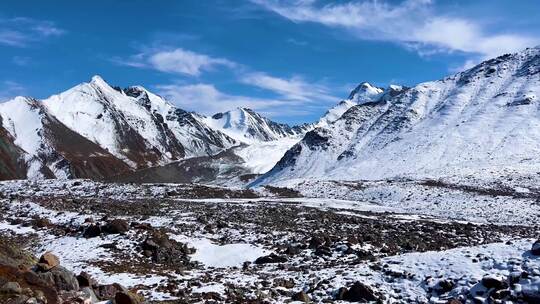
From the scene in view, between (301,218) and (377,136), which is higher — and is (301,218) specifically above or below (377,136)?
below

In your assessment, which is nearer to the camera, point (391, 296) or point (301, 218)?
point (391, 296)

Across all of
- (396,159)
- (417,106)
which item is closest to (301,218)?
(396,159)

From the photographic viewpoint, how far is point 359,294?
15961mm

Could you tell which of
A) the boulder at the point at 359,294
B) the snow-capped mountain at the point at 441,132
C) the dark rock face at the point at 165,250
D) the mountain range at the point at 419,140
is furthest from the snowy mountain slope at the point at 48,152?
the boulder at the point at 359,294

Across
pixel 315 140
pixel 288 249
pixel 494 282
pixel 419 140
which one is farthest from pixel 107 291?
pixel 315 140

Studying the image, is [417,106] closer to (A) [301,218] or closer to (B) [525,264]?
(A) [301,218]

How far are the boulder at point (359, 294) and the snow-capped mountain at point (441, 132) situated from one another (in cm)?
6454

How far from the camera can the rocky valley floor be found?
630 inches

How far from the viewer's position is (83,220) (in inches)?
1171

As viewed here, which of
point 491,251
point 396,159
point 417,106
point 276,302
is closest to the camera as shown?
point 276,302

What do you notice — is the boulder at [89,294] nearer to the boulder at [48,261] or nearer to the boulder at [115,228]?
the boulder at [48,261]

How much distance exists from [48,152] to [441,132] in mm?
130989

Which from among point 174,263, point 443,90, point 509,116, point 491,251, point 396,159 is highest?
point 443,90

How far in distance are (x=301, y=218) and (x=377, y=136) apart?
3443 inches
